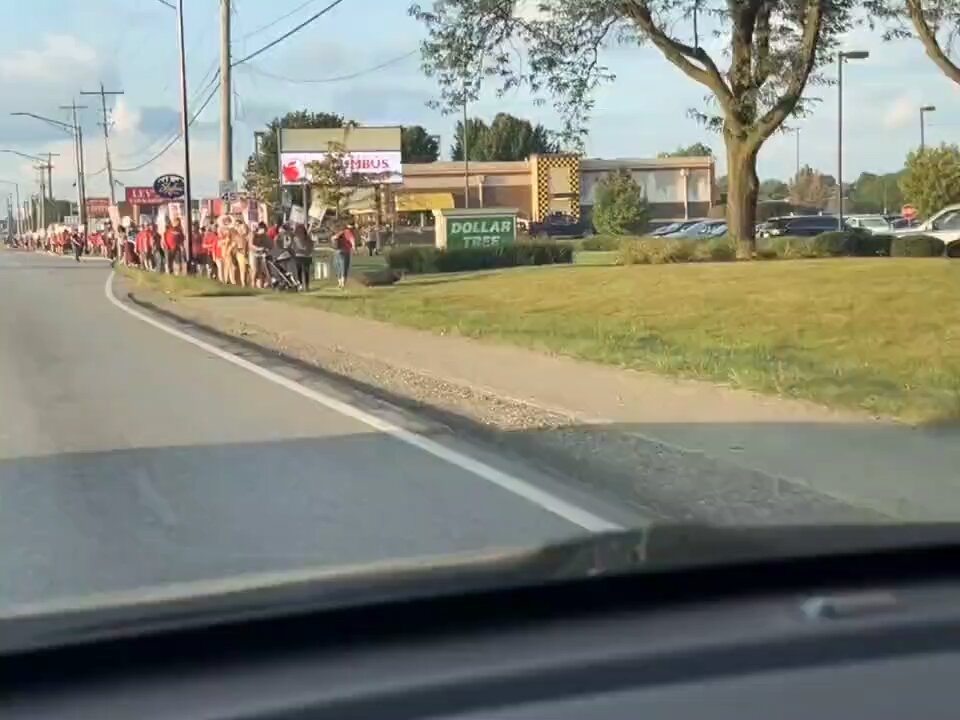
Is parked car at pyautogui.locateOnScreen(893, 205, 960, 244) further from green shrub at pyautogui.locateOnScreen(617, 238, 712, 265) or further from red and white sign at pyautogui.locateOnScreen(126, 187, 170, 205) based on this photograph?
red and white sign at pyautogui.locateOnScreen(126, 187, 170, 205)

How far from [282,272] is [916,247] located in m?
15.3

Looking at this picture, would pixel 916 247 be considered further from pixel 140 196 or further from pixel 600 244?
pixel 140 196

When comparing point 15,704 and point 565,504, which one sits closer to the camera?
point 15,704

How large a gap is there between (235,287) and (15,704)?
3234 centimetres

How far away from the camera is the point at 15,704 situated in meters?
2.41

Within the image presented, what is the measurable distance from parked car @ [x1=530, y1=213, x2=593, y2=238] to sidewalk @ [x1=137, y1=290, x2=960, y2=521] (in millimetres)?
65239

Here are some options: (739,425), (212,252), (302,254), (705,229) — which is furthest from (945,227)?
A: (739,425)

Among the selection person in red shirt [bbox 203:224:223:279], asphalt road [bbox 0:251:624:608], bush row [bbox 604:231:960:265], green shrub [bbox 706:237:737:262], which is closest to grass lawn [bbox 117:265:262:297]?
person in red shirt [bbox 203:224:223:279]

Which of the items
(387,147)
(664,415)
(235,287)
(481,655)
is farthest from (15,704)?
(387,147)

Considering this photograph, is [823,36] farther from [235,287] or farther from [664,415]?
[664,415]

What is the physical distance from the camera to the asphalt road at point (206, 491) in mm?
6922

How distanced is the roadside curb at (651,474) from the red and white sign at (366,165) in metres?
58.0

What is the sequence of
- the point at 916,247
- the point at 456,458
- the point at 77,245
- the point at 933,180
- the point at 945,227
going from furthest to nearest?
the point at 77,245 < the point at 933,180 < the point at 945,227 < the point at 916,247 < the point at 456,458

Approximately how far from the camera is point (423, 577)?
3.01m
